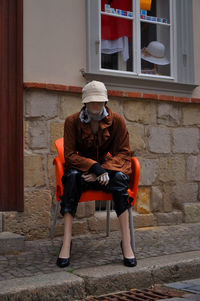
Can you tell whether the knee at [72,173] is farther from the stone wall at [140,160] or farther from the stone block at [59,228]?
the stone block at [59,228]

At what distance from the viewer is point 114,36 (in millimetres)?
5703

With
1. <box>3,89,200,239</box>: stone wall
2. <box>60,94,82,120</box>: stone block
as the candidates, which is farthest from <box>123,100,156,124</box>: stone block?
<box>60,94,82,120</box>: stone block

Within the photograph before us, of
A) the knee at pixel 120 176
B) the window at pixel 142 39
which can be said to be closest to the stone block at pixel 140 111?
the window at pixel 142 39

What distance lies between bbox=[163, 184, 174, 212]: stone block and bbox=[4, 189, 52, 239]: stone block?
5.46 ft

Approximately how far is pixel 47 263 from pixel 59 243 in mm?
895

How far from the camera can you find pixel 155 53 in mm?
6031

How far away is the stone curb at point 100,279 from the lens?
2910 millimetres

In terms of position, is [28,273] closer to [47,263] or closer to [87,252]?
[47,263]

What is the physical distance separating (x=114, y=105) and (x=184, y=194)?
62.5 inches

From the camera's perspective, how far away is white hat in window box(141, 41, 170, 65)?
5.97m

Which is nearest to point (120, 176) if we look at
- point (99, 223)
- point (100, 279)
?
point (100, 279)

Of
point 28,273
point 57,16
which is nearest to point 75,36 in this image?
point 57,16

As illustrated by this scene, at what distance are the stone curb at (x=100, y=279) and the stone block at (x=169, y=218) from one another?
5.96ft

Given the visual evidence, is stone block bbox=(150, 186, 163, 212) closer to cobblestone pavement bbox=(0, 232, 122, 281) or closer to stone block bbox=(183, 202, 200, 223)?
stone block bbox=(183, 202, 200, 223)
